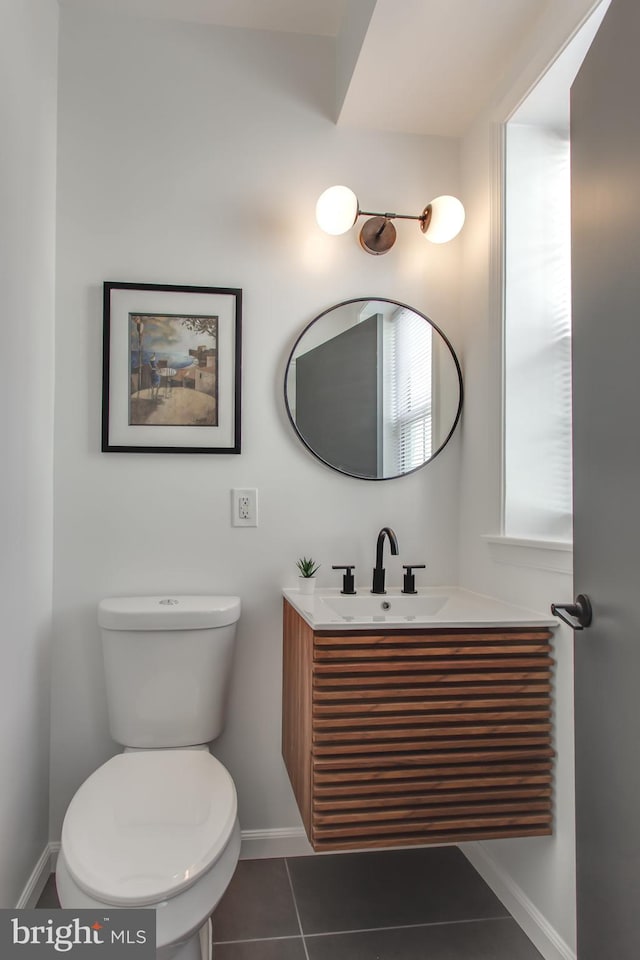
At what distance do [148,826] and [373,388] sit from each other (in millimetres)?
1387

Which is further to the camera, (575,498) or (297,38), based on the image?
(297,38)

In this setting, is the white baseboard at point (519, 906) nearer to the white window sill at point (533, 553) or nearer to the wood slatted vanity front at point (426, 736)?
the wood slatted vanity front at point (426, 736)

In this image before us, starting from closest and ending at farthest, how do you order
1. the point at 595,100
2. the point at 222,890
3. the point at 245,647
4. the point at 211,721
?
1. the point at 595,100
2. the point at 222,890
3. the point at 211,721
4. the point at 245,647

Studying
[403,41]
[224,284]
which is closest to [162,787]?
[224,284]

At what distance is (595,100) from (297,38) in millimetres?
1431

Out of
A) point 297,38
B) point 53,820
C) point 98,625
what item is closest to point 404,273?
point 297,38

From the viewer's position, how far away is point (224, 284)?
2.15 m

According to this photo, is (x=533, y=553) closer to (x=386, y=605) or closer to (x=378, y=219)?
(x=386, y=605)

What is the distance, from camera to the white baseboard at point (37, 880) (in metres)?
1.75

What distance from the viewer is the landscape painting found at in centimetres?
209

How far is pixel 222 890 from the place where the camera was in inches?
53.2

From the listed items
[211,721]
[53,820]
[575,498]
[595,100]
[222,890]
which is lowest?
[53,820]

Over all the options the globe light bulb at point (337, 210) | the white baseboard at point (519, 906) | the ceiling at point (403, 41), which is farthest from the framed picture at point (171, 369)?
the white baseboard at point (519, 906)

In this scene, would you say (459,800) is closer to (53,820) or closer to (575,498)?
(575,498)
